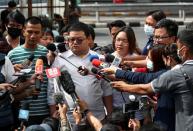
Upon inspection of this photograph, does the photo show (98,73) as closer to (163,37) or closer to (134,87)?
(134,87)

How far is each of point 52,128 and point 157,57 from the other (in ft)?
3.92

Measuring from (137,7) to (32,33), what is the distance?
16.3 m

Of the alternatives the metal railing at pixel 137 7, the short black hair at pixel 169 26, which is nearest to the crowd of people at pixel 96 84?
the short black hair at pixel 169 26

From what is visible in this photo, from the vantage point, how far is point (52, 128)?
184 inches

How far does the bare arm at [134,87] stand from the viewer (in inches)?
187

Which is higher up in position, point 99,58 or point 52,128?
point 99,58

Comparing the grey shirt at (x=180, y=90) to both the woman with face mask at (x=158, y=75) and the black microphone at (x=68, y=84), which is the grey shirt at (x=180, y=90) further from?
the black microphone at (x=68, y=84)

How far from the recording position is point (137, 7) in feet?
72.2

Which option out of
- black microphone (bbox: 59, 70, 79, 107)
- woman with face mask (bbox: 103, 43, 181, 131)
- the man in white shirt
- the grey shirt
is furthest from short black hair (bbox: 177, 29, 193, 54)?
the man in white shirt

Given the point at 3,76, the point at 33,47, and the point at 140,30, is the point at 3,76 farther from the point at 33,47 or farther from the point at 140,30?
the point at 140,30

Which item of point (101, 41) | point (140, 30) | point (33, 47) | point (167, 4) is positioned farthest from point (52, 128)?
point (167, 4)

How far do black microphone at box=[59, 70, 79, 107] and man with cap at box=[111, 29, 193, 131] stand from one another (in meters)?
0.66

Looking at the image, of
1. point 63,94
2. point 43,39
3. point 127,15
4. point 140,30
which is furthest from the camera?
point 127,15

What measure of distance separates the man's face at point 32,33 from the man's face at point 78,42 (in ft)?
1.99
